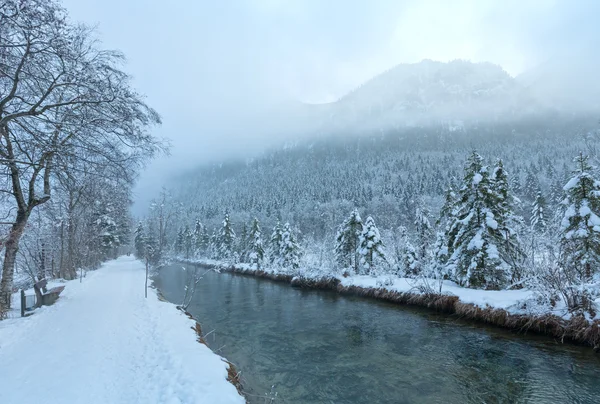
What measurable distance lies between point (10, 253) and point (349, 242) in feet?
82.5

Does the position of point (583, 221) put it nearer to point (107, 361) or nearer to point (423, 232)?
point (423, 232)

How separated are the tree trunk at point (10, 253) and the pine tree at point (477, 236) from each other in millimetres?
20425

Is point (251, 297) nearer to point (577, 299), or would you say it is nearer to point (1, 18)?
point (577, 299)

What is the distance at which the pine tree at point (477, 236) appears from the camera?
17.0m

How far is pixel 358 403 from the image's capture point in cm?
746

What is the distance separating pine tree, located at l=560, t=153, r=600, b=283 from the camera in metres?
14.1

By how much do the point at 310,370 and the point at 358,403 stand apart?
2287mm

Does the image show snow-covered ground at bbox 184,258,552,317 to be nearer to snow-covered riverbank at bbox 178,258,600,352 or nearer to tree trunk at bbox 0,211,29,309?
snow-covered riverbank at bbox 178,258,600,352

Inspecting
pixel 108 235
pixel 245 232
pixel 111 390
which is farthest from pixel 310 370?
pixel 108 235

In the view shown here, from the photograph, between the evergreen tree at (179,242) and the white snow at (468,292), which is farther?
the evergreen tree at (179,242)

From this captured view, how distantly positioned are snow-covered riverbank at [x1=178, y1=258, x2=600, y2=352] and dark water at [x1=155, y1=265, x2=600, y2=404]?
629mm

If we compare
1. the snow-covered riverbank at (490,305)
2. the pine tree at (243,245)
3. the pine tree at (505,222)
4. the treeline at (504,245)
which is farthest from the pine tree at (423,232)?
the pine tree at (243,245)

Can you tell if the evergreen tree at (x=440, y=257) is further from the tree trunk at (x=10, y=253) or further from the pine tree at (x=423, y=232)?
the tree trunk at (x=10, y=253)

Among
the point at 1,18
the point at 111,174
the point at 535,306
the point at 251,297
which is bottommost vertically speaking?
the point at 251,297
